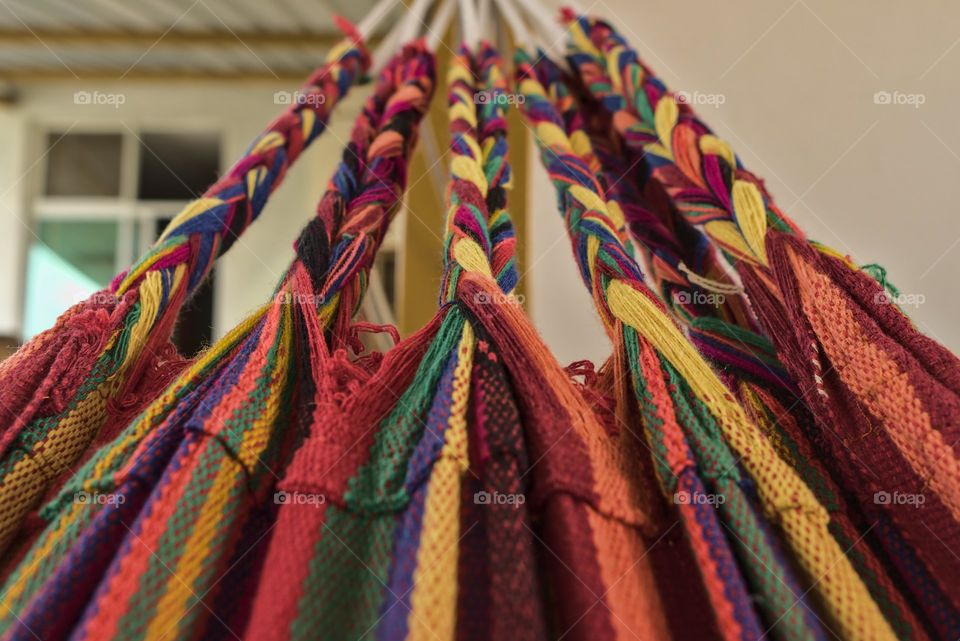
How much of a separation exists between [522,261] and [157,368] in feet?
1.54

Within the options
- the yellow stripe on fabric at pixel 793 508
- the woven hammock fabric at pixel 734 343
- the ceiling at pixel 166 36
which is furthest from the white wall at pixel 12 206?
the yellow stripe on fabric at pixel 793 508

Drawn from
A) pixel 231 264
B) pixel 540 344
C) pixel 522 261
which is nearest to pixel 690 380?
pixel 540 344

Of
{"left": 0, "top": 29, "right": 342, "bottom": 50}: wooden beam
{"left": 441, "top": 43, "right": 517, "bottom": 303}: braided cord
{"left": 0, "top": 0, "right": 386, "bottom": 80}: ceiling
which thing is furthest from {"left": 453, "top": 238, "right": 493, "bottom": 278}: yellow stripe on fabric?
{"left": 0, "top": 29, "right": 342, "bottom": 50}: wooden beam

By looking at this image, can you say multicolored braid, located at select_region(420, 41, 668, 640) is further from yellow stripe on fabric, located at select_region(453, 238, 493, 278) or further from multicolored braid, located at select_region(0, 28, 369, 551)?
multicolored braid, located at select_region(0, 28, 369, 551)

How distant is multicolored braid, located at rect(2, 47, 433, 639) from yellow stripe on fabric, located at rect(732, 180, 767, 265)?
23cm

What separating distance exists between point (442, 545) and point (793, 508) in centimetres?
13

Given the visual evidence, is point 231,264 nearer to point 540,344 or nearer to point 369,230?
point 369,230

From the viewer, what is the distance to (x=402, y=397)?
27 centimetres

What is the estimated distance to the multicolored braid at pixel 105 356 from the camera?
0.27 m

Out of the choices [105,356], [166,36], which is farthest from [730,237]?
[166,36]

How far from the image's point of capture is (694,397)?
27cm

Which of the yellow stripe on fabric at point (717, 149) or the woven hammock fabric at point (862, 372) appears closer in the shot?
the woven hammock fabric at point (862, 372)

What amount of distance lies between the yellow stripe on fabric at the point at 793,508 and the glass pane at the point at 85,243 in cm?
225

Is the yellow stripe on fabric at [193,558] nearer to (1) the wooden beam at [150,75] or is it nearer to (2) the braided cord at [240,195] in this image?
(2) the braided cord at [240,195]
